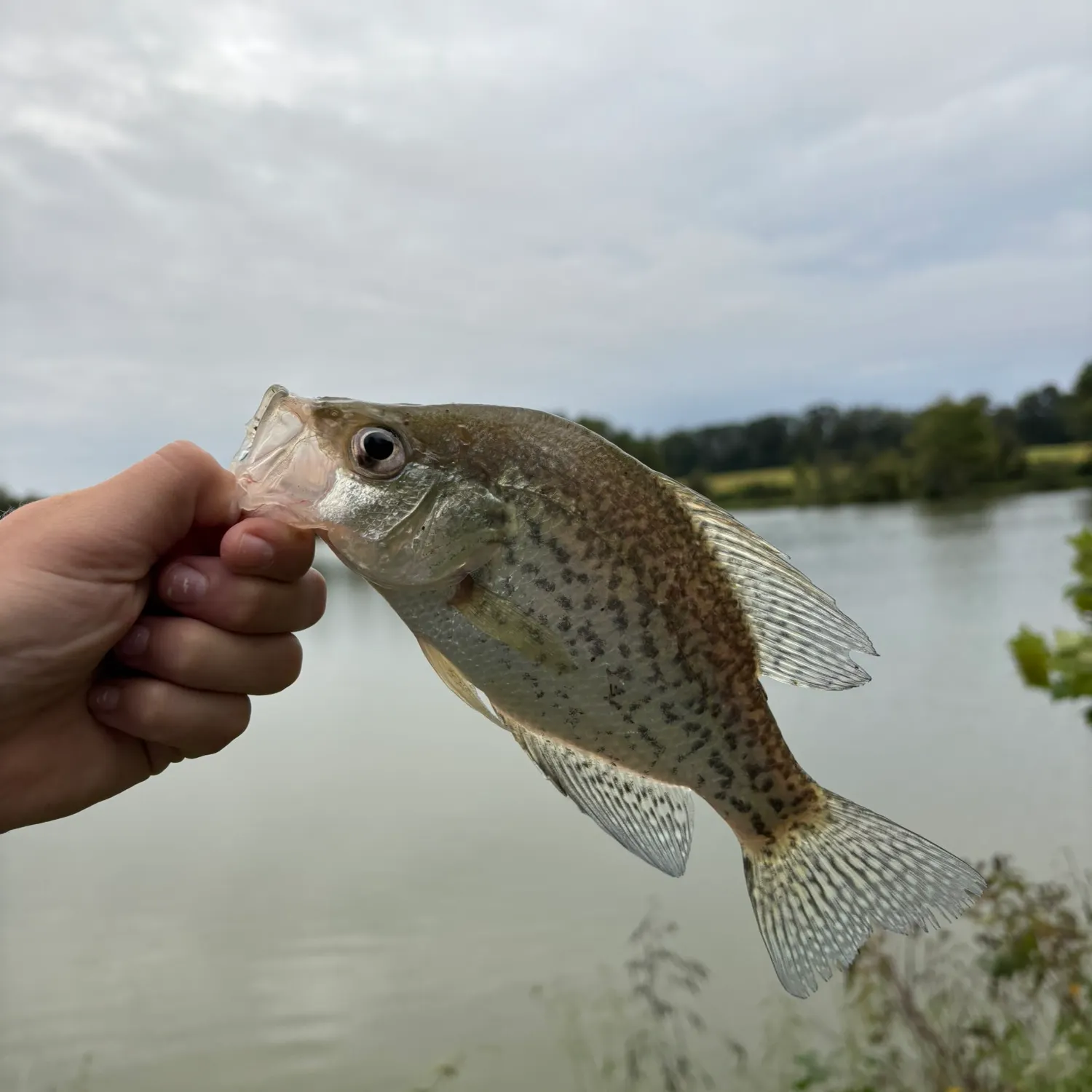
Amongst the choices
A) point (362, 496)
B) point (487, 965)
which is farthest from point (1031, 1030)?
point (362, 496)

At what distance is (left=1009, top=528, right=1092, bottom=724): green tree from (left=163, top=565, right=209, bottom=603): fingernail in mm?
3534

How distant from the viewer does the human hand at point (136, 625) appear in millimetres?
1890

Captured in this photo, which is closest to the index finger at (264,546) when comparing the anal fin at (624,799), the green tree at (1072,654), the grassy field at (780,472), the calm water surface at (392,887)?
the anal fin at (624,799)

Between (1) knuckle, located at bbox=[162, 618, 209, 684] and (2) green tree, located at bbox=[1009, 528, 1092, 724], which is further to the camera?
(2) green tree, located at bbox=[1009, 528, 1092, 724]

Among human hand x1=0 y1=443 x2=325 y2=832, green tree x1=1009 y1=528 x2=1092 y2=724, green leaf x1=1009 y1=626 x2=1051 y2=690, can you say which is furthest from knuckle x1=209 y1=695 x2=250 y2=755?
green leaf x1=1009 y1=626 x2=1051 y2=690

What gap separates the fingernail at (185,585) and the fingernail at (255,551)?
174 millimetres

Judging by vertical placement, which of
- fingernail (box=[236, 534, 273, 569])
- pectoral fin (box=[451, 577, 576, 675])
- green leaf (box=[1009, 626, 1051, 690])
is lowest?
green leaf (box=[1009, 626, 1051, 690])

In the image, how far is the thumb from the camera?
1879 millimetres

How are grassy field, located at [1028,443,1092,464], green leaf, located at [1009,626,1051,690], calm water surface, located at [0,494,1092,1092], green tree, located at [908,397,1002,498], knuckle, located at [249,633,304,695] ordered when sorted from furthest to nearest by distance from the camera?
1. grassy field, located at [1028,443,1092,464]
2. green tree, located at [908,397,1002,498]
3. calm water surface, located at [0,494,1092,1092]
4. green leaf, located at [1009,626,1051,690]
5. knuckle, located at [249,633,304,695]

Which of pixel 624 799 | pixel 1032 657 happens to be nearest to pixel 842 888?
pixel 624 799

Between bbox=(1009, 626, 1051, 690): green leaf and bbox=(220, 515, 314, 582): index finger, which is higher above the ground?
bbox=(220, 515, 314, 582): index finger

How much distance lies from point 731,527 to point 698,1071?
5.19m

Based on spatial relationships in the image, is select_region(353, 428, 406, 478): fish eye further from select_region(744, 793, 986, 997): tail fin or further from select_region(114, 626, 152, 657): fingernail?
select_region(744, 793, 986, 997): tail fin

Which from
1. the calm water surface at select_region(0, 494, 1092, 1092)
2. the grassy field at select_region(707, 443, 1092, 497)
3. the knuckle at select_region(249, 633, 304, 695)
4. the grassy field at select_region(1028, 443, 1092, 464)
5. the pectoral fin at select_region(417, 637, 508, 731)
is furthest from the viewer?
the grassy field at select_region(1028, 443, 1092, 464)
